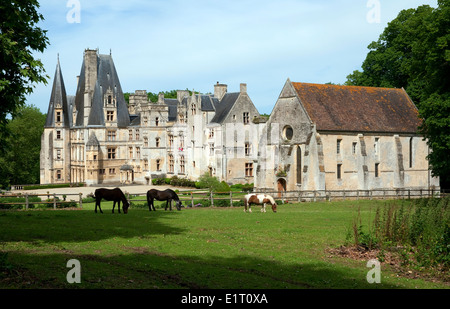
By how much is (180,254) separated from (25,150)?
78.1 m

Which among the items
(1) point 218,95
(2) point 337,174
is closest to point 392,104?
(2) point 337,174

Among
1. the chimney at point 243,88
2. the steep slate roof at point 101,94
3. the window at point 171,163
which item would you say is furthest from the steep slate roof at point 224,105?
the steep slate roof at point 101,94

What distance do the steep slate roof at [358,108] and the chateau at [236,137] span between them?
0.12 m

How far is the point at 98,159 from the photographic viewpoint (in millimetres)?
A: 84312

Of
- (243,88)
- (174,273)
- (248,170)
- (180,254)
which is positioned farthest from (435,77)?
(248,170)

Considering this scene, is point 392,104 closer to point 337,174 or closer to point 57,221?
point 337,174

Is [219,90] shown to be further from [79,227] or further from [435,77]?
[79,227]

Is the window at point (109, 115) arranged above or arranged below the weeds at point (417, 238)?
above

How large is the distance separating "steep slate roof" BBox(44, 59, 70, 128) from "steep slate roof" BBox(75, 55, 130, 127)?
2193 millimetres

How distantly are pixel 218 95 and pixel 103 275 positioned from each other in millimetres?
64424

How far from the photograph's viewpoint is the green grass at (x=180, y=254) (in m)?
14.7

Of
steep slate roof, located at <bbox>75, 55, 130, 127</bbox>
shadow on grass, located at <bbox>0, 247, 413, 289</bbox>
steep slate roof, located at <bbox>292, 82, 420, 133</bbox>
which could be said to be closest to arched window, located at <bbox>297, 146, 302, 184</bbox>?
steep slate roof, located at <bbox>292, 82, 420, 133</bbox>

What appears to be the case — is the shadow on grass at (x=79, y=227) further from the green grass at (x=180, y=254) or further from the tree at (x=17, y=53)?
the tree at (x=17, y=53)

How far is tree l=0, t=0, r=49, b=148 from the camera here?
56.1 ft
